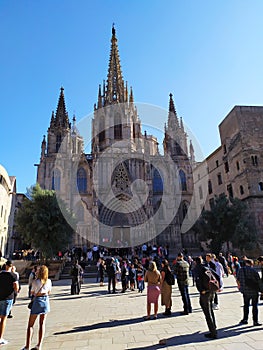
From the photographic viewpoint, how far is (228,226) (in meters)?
21.2

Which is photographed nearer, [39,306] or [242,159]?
[39,306]

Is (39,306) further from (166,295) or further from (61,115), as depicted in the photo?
(61,115)

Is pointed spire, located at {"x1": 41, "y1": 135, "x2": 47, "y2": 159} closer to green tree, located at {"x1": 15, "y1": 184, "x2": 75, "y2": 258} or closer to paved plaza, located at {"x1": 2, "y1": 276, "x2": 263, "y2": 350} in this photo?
green tree, located at {"x1": 15, "y1": 184, "x2": 75, "y2": 258}

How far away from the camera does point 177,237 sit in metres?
30.6

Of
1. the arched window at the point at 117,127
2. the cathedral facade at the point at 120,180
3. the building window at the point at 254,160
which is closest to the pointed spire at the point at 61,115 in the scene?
the cathedral facade at the point at 120,180

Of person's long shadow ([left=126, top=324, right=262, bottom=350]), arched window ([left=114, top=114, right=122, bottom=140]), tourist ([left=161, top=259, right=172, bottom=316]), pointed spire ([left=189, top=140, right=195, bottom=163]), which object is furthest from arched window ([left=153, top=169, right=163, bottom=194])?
person's long shadow ([left=126, top=324, right=262, bottom=350])

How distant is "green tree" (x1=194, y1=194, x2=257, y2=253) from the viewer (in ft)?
64.3

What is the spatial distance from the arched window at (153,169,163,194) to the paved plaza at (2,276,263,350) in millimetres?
26429

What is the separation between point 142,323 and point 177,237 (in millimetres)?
26004

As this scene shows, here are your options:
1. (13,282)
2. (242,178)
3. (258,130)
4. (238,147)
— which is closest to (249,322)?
(13,282)

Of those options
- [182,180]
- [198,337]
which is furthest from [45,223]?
[182,180]

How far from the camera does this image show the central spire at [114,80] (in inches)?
1580

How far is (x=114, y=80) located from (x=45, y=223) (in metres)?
31.6

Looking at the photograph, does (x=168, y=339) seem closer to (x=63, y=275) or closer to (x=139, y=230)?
(x=63, y=275)
